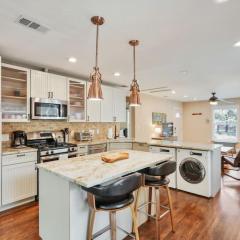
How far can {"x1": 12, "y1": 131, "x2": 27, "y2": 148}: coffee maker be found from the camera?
3.44 meters

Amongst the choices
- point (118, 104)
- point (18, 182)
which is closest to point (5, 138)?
point (18, 182)

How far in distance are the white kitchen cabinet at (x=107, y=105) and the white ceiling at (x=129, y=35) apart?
3.12 feet

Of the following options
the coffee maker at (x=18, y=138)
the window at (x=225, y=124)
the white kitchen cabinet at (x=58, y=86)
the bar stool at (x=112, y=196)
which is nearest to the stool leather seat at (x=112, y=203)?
the bar stool at (x=112, y=196)

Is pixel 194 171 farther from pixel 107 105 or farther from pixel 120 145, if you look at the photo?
pixel 107 105

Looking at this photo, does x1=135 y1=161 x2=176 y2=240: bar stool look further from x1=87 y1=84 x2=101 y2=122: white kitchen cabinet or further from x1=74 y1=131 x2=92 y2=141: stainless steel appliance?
x1=87 y1=84 x2=101 y2=122: white kitchen cabinet

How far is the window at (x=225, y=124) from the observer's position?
8.41 m

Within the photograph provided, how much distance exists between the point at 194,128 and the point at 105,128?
6.17m

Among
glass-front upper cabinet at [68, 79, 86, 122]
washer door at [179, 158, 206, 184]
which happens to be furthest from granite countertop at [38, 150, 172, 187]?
glass-front upper cabinet at [68, 79, 86, 122]

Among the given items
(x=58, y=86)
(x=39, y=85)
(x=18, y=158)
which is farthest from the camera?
(x=58, y=86)

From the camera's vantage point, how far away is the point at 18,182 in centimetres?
302

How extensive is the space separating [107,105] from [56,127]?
4.82 feet

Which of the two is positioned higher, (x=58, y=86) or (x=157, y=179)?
(x=58, y=86)

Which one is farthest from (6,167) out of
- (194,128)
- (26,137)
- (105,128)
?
(194,128)

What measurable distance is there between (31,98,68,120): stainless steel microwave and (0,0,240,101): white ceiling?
734 mm
